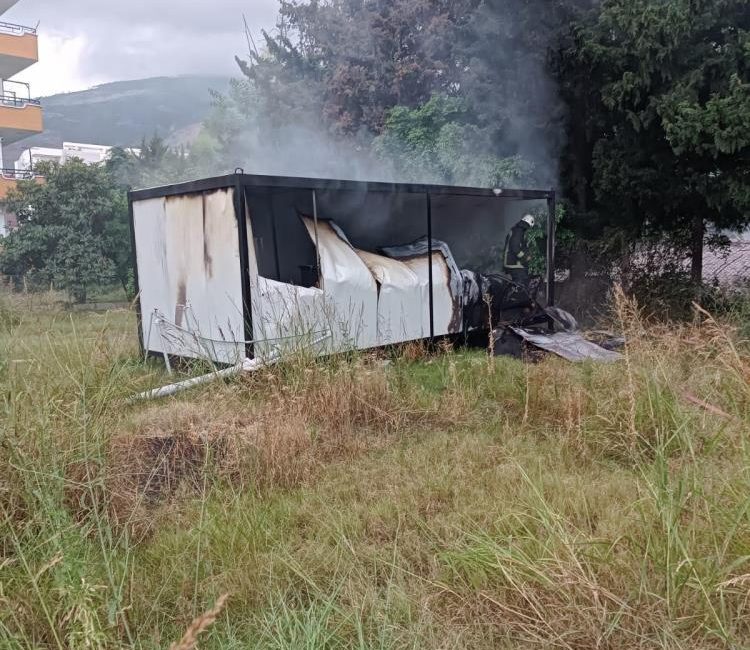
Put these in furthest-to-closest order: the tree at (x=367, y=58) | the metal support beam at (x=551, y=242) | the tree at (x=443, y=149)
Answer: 1. the tree at (x=367, y=58)
2. the tree at (x=443, y=149)
3. the metal support beam at (x=551, y=242)

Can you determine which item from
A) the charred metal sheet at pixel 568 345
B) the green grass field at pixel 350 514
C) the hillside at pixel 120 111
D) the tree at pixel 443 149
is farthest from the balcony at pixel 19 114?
the hillside at pixel 120 111

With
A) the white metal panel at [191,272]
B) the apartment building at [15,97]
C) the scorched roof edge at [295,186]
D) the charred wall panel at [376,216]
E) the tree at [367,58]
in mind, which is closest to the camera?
the scorched roof edge at [295,186]

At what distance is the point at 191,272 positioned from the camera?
663cm

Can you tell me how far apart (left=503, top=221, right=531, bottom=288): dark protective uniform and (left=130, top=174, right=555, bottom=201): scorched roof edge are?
49.3 inches

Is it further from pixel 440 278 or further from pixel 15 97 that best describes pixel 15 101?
pixel 440 278

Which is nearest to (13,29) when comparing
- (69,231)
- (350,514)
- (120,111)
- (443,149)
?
(69,231)

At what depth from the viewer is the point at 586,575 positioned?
2.17m

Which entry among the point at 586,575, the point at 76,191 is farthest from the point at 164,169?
the point at 586,575

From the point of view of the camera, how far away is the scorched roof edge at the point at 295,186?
5836 mm

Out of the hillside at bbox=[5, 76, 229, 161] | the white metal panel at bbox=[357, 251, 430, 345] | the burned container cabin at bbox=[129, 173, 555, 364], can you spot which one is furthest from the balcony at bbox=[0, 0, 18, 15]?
the hillside at bbox=[5, 76, 229, 161]

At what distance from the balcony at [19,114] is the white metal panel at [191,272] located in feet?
57.8

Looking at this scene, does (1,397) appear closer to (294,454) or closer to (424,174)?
(294,454)

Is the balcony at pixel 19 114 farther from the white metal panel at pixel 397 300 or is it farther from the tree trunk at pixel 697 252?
the tree trunk at pixel 697 252

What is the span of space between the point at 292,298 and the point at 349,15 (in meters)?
9.93
